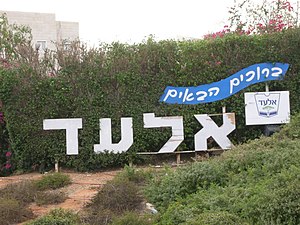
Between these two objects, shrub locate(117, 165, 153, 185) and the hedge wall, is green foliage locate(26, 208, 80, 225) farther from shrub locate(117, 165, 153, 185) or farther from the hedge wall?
the hedge wall

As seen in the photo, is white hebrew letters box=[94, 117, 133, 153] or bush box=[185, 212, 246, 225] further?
white hebrew letters box=[94, 117, 133, 153]

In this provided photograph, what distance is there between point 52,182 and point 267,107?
A: 514 centimetres

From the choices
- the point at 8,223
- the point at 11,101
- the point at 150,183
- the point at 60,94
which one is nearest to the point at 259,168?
the point at 150,183

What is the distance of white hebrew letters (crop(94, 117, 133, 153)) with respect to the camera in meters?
11.1

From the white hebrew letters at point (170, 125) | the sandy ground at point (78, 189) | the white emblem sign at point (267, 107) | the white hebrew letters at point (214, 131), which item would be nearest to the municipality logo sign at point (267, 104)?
the white emblem sign at point (267, 107)

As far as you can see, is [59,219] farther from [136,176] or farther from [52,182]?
[52,182]

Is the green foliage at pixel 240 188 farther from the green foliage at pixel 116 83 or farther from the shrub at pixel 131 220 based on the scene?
the green foliage at pixel 116 83

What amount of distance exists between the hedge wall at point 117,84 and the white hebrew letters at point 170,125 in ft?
0.48

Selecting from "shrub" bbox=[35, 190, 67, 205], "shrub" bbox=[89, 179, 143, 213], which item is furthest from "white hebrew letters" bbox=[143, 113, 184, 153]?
"shrub" bbox=[89, 179, 143, 213]

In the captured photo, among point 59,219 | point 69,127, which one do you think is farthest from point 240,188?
point 69,127

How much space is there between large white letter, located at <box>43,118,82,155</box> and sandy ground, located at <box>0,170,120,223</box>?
1.90 feet

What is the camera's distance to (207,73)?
1121 centimetres

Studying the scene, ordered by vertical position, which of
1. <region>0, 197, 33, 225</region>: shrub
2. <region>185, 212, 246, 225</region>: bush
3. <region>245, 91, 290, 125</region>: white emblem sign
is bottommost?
<region>0, 197, 33, 225</region>: shrub

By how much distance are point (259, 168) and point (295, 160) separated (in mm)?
510
